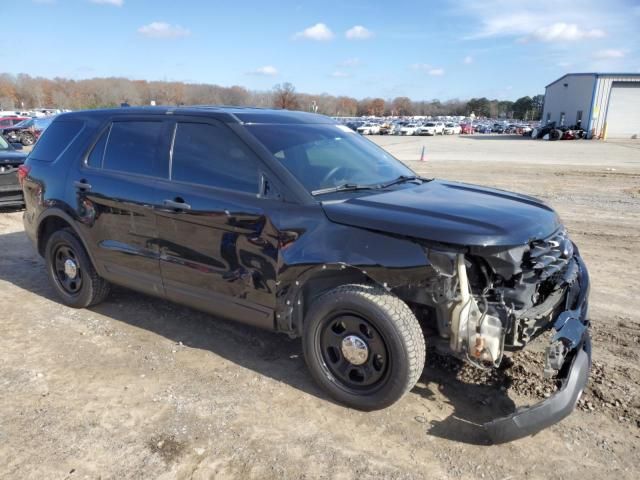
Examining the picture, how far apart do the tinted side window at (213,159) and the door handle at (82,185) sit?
1.05 metres

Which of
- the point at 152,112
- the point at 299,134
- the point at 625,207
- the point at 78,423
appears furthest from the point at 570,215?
the point at 78,423

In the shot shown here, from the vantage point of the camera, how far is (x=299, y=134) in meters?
4.01

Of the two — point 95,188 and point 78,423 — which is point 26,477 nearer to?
point 78,423

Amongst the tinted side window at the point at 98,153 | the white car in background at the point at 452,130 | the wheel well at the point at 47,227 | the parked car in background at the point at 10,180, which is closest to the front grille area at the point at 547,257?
the tinted side window at the point at 98,153

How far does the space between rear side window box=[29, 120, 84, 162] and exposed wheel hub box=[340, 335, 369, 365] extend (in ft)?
11.2

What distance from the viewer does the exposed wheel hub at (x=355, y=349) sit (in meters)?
3.22

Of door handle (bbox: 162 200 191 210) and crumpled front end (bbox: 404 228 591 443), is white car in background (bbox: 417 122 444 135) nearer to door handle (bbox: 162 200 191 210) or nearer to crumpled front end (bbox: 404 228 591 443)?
door handle (bbox: 162 200 191 210)

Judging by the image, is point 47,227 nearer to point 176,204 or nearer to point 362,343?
point 176,204

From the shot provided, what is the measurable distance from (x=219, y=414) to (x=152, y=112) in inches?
101

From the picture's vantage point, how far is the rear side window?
4.92m

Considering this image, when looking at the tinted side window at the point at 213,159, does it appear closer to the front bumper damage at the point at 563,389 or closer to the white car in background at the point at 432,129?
the front bumper damage at the point at 563,389

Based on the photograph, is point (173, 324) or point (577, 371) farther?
point (173, 324)

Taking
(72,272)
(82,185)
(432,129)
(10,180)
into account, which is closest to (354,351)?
(82,185)

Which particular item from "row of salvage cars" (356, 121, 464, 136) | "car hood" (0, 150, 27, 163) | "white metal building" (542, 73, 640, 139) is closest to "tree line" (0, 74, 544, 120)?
"row of salvage cars" (356, 121, 464, 136)
